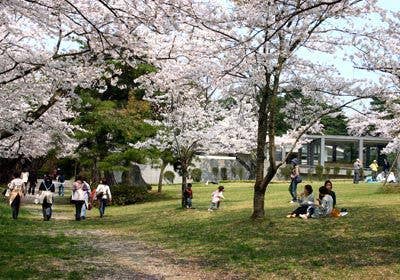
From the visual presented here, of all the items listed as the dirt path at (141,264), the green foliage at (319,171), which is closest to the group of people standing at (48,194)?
the dirt path at (141,264)

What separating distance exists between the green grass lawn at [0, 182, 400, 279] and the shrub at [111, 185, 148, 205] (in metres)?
9.23

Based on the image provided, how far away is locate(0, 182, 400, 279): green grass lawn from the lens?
853 centimetres

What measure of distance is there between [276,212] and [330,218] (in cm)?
254

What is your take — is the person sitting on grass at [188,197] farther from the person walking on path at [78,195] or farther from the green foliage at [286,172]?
the green foliage at [286,172]

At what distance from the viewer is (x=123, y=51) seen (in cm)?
1098

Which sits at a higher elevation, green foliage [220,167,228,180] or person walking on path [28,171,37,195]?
green foliage [220,167,228,180]

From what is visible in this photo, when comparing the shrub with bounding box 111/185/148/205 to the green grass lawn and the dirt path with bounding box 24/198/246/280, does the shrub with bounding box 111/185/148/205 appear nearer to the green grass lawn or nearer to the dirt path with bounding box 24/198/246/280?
the green grass lawn

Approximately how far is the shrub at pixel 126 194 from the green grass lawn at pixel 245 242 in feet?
30.3

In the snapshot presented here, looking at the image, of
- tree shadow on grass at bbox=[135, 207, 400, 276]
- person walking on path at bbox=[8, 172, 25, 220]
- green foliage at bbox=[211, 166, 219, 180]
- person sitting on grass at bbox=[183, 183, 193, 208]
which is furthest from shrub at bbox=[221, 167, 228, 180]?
tree shadow on grass at bbox=[135, 207, 400, 276]

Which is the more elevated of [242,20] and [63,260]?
[242,20]

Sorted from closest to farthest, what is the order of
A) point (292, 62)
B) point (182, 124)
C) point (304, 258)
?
point (304, 258), point (292, 62), point (182, 124)

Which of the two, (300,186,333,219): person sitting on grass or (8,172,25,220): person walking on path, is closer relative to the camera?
(300,186,333,219): person sitting on grass

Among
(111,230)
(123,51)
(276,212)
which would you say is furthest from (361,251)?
(111,230)

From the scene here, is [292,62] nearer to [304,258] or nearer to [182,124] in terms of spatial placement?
[304,258]
